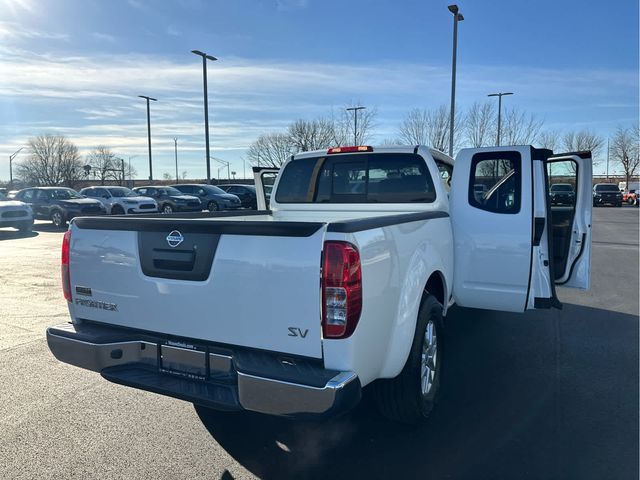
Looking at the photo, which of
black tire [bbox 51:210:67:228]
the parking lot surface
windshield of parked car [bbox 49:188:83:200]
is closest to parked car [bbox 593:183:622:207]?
windshield of parked car [bbox 49:188:83:200]

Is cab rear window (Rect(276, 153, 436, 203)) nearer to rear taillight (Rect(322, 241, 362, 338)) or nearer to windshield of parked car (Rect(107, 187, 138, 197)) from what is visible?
rear taillight (Rect(322, 241, 362, 338))

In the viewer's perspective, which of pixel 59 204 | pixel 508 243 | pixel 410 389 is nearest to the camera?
pixel 410 389

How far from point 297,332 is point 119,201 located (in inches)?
829

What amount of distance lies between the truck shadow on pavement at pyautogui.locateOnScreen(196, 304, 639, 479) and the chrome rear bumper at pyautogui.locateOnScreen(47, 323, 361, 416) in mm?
622

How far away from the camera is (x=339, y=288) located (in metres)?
2.55

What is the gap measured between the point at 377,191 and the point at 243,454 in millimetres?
2772

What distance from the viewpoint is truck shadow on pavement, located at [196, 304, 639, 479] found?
305 centimetres

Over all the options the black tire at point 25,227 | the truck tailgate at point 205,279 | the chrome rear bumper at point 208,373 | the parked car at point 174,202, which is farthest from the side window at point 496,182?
the parked car at point 174,202

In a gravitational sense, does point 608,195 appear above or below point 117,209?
above

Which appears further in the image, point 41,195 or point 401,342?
point 41,195

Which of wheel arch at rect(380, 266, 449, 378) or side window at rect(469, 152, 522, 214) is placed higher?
side window at rect(469, 152, 522, 214)

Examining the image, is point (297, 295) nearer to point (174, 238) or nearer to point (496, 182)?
point (174, 238)

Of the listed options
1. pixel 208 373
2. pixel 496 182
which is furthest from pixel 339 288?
pixel 496 182

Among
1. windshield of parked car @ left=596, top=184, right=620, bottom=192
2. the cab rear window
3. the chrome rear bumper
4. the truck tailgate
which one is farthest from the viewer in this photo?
windshield of parked car @ left=596, top=184, right=620, bottom=192
